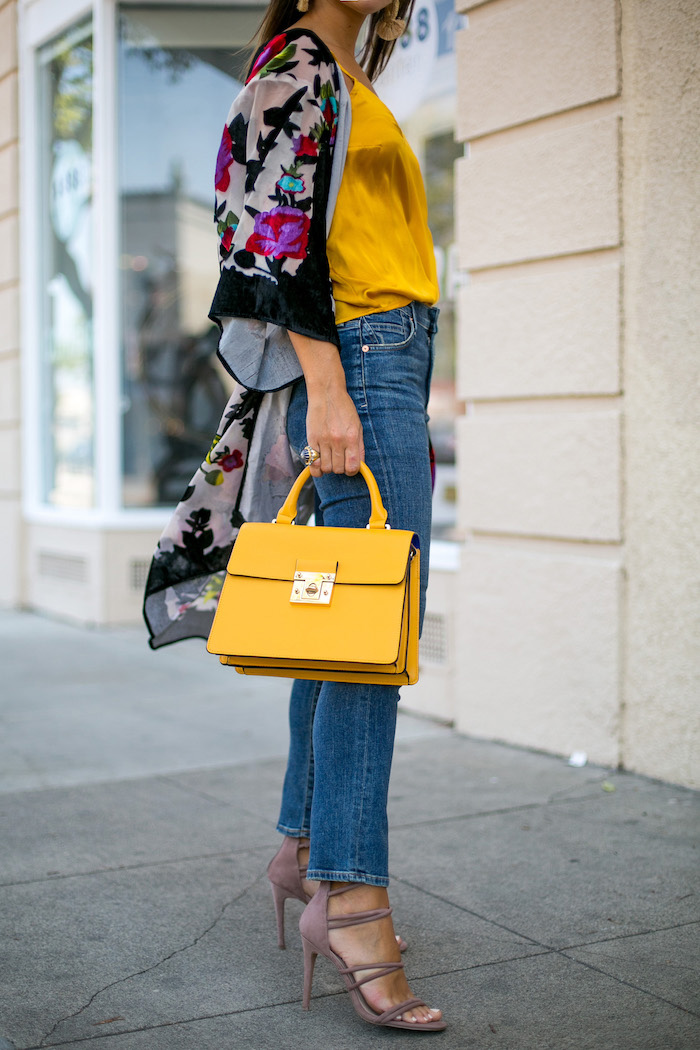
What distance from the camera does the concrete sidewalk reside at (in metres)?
2.14

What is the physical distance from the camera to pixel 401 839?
3197 millimetres

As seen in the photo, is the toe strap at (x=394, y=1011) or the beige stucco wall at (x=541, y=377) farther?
the beige stucco wall at (x=541, y=377)

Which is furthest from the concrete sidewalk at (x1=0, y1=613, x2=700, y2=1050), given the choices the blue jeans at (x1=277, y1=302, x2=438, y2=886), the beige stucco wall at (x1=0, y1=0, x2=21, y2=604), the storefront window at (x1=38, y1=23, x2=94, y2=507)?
the beige stucco wall at (x1=0, y1=0, x2=21, y2=604)

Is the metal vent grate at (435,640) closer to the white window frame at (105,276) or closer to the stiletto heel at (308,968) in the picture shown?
the stiletto heel at (308,968)

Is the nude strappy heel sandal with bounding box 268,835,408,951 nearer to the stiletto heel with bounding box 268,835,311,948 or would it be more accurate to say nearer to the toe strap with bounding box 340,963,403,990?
the stiletto heel with bounding box 268,835,311,948

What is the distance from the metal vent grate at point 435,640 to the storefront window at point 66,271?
12.2ft

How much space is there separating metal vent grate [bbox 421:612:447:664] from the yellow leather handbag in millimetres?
2509

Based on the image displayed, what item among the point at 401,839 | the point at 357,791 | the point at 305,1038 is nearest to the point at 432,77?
the point at 401,839

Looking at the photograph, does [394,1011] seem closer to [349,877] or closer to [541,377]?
[349,877]

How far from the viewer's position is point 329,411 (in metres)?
2.13

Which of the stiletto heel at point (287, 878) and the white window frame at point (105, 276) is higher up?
the white window frame at point (105, 276)

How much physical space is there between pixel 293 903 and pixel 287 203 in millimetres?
1665

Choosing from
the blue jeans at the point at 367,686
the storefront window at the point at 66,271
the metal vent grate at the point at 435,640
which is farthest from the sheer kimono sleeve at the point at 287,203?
the storefront window at the point at 66,271

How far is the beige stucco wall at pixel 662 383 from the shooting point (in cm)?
348
